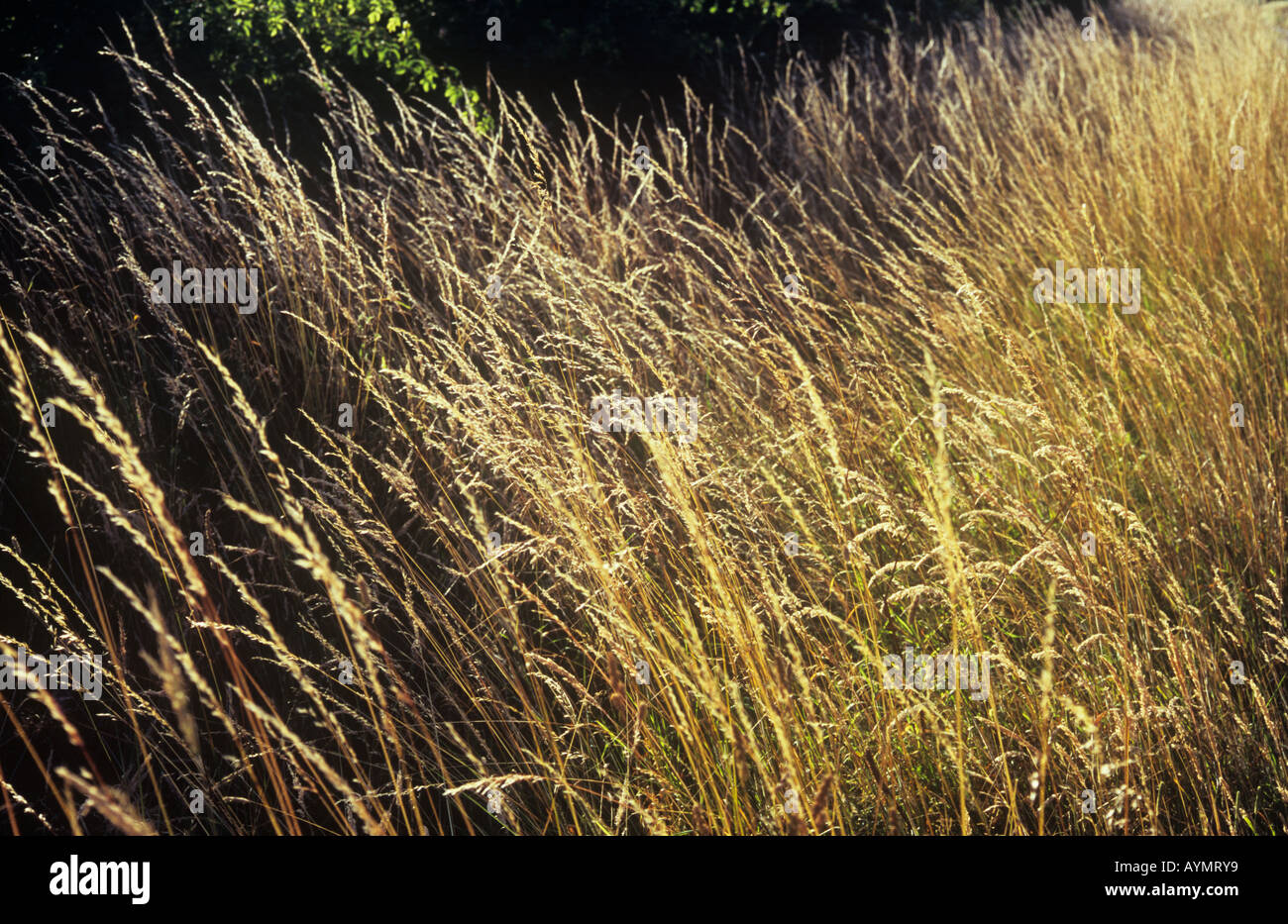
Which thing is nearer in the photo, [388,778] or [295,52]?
[388,778]

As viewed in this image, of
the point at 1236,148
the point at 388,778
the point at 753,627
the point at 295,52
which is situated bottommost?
the point at 388,778

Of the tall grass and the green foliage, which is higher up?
the green foliage

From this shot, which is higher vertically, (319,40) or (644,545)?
(319,40)

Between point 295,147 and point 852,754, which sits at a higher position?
point 295,147

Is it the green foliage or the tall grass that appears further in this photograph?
the green foliage

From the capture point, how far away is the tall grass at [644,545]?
52.7 inches

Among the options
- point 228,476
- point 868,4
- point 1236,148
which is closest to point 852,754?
point 228,476

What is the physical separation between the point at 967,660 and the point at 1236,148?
2.98m

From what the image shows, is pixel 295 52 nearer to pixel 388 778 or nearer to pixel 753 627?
pixel 388 778

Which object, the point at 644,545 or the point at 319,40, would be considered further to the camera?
the point at 319,40

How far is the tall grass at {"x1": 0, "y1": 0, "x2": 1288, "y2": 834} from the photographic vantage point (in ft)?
4.39

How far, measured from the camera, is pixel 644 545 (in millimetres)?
1786
